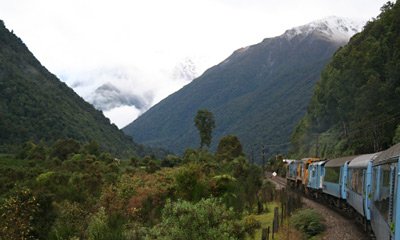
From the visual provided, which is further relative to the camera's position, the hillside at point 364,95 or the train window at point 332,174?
the hillside at point 364,95

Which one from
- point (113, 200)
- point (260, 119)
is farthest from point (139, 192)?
point (260, 119)

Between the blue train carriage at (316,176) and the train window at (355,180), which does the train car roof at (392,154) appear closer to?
the train window at (355,180)

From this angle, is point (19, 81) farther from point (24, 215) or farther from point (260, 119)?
point (24, 215)

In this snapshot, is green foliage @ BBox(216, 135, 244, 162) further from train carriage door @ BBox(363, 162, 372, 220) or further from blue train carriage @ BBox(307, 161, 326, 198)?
train carriage door @ BBox(363, 162, 372, 220)

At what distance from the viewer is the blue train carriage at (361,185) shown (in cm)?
1600

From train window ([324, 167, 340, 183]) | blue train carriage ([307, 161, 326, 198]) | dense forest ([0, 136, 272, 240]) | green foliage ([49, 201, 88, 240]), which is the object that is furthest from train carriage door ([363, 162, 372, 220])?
blue train carriage ([307, 161, 326, 198])

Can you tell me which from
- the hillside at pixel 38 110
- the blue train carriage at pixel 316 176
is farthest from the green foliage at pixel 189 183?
the hillside at pixel 38 110

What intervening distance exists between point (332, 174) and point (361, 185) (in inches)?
403

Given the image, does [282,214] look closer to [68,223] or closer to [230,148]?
[68,223]

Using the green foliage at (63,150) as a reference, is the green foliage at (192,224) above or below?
below

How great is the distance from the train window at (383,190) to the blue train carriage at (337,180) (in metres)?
11.8

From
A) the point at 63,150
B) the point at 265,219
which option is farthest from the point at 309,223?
the point at 63,150

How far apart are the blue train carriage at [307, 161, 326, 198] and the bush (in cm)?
1148

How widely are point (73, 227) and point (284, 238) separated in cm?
693
